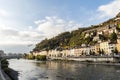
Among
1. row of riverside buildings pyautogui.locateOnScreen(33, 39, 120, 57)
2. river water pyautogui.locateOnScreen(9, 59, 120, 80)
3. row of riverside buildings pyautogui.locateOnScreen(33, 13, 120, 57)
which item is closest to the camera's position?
river water pyautogui.locateOnScreen(9, 59, 120, 80)

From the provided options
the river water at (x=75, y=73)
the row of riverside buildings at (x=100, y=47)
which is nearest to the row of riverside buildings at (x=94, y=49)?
the row of riverside buildings at (x=100, y=47)

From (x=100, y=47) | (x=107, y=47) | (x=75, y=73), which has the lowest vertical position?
(x=75, y=73)

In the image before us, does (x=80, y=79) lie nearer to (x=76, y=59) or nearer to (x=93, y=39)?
(x=76, y=59)

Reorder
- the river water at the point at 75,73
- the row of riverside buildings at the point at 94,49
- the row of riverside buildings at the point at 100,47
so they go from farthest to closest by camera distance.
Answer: the row of riverside buildings at the point at 100,47 → the row of riverside buildings at the point at 94,49 → the river water at the point at 75,73

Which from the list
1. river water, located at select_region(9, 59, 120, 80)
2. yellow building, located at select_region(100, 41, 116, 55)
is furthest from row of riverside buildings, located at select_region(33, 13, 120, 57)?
river water, located at select_region(9, 59, 120, 80)

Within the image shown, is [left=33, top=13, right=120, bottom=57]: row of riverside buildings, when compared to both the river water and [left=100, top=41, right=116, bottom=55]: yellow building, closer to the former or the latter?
[left=100, top=41, right=116, bottom=55]: yellow building

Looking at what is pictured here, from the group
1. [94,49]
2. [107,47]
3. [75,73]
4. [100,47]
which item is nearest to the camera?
[75,73]

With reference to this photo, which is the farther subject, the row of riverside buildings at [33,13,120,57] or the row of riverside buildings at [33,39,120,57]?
the row of riverside buildings at [33,13,120,57]

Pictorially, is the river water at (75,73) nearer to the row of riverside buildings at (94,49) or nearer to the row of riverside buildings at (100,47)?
the row of riverside buildings at (94,49)

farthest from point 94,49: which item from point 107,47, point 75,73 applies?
point 75,73

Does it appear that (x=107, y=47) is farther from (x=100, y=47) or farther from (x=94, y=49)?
(x=94, y=49)

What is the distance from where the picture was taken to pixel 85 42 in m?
162

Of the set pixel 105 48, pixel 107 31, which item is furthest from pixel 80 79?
pixel 107 31

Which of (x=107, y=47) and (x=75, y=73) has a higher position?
(x=107, y=47)
